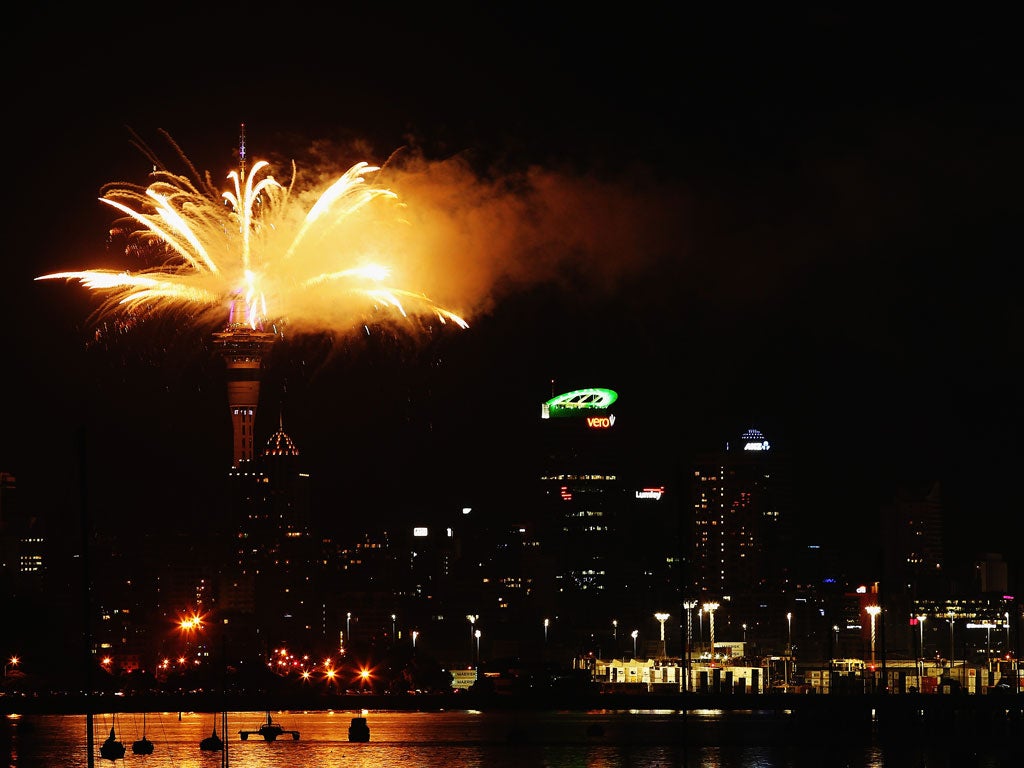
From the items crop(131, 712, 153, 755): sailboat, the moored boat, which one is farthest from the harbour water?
the moored boat

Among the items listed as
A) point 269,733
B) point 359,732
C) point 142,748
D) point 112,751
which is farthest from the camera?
point 269,733

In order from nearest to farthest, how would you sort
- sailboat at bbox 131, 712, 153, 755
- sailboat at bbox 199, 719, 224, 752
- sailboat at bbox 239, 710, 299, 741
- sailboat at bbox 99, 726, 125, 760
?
1. sailboat at bbox 99, 726, 125, 760
2. sailboat at bbox 131, 712, 153, 755
3. sailboat at bbox 199, 719, 224, 752
4. sailboat at bbox 239, 710, 299, 741

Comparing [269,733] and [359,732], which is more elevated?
[359,732]

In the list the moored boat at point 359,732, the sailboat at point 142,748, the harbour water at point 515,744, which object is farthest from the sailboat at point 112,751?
the moored boat at point 359,732

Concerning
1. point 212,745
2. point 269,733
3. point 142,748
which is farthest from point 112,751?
point 269,733

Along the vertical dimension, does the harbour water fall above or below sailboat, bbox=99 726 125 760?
below

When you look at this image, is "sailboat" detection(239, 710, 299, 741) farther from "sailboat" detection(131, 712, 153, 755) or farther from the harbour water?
"sailboat" detection(131, 712, 153, 755)

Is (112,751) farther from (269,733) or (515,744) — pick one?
(515,744)

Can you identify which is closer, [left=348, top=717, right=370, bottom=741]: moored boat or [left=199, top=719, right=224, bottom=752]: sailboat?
[left=199, top=719, right=224, bottom=752]: sailboat

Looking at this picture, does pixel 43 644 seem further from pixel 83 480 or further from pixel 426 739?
pixel 83 480
